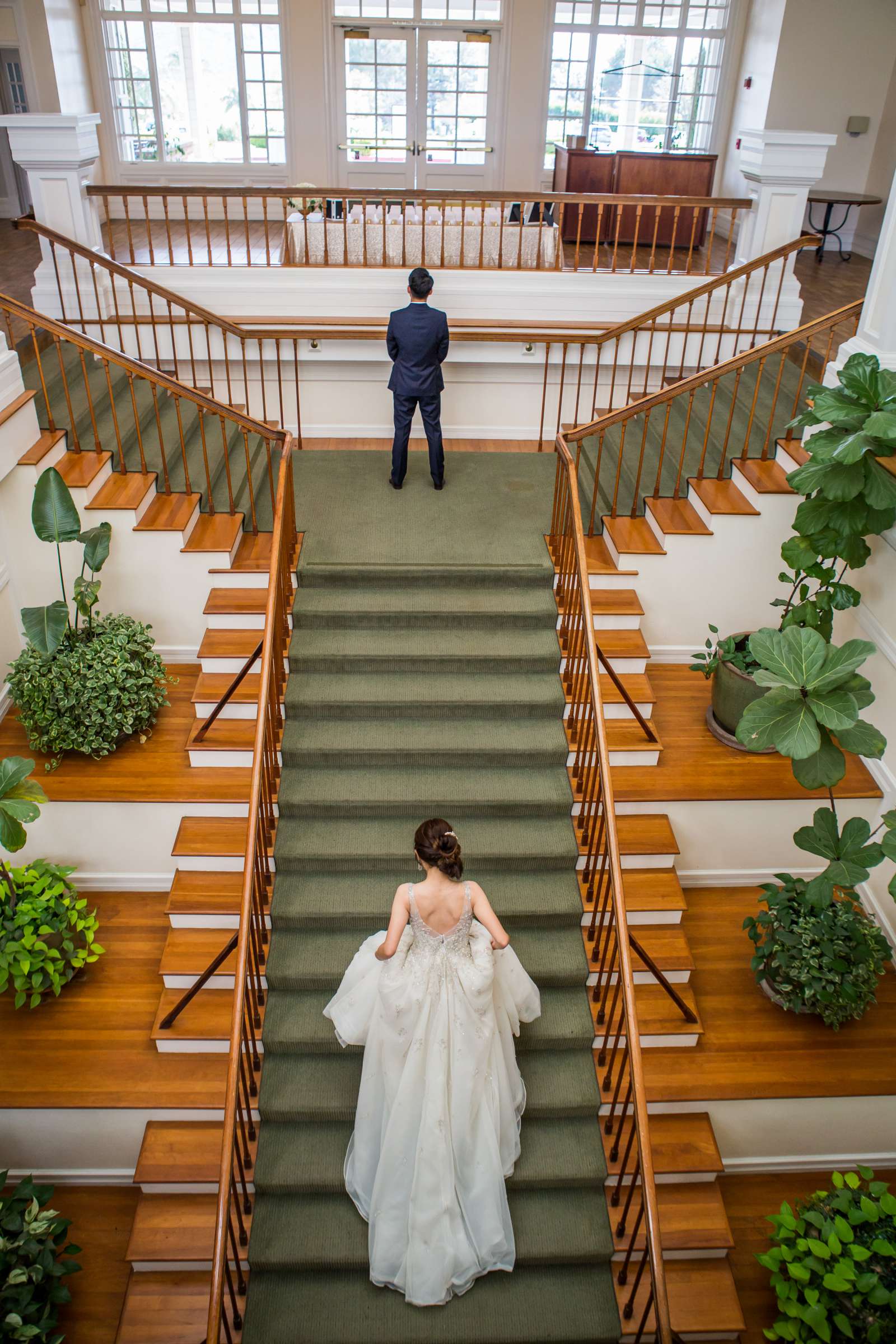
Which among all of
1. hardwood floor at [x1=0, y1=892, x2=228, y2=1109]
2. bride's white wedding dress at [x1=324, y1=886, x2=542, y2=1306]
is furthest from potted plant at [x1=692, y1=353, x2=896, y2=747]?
hardwood floor at [x1=0, y1=892, x2=228, y2=1109]

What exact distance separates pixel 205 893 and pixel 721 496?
3.78 metres

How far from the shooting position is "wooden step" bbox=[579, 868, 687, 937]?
16.4ft

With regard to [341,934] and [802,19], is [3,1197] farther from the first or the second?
[802,19]

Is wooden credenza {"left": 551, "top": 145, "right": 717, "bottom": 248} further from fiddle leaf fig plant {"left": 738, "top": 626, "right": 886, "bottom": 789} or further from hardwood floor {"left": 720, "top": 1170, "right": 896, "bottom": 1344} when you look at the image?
hardwood floor {"left": 720, "top": 1170, "right": 896, "bottom": 1344}

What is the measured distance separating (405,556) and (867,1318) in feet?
13.9

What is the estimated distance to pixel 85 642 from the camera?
5590 millimetres

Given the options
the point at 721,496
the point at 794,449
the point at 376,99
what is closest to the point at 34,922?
the point at 721,496

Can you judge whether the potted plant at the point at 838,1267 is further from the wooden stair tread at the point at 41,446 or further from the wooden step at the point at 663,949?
the wooden stair tread at the point at 41,446

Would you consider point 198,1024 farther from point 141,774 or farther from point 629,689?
point 629,689

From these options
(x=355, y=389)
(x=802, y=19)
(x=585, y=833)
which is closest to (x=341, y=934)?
(x=585, y=833)

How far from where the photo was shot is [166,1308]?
157 inches

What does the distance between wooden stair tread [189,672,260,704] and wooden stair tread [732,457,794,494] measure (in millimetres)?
3156

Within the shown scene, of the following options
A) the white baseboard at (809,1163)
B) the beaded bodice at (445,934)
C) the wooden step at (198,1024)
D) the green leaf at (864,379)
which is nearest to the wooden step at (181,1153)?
the wooden step at (198,1024)

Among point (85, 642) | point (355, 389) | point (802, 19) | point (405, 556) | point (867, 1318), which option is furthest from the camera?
point (802, 19)
